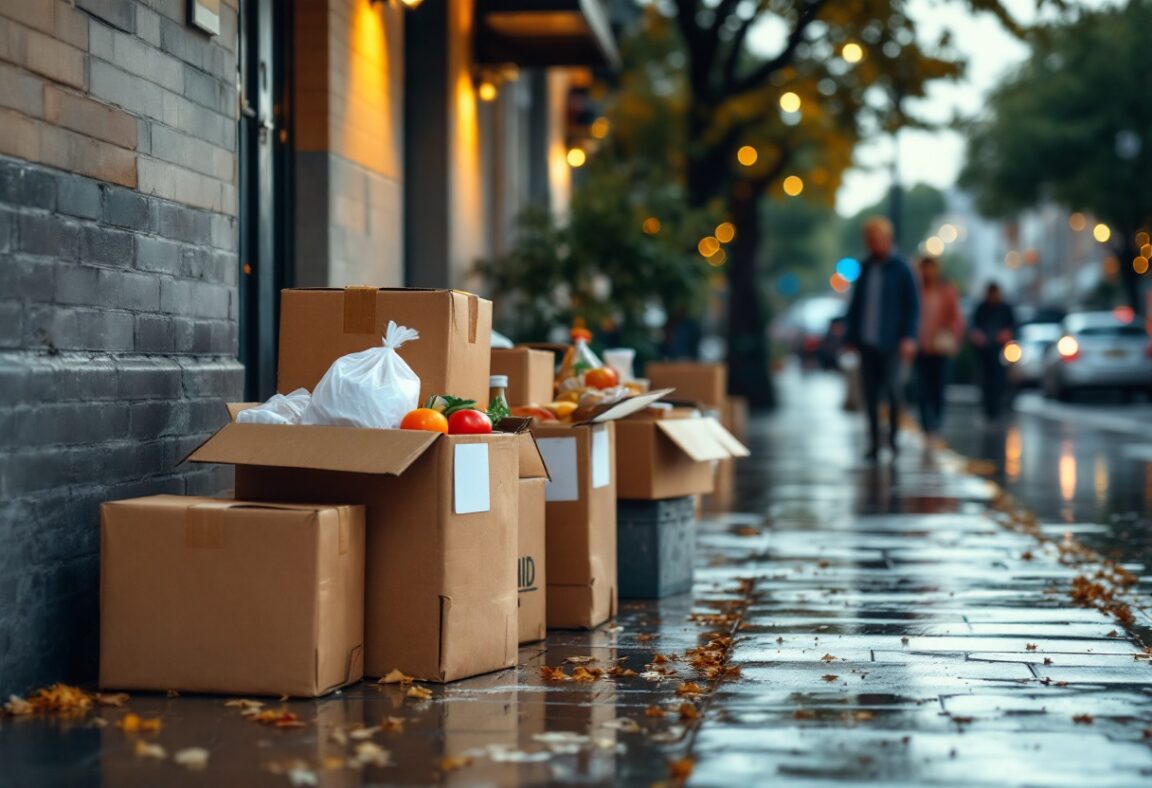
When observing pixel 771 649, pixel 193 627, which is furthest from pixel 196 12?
pixel 771 649

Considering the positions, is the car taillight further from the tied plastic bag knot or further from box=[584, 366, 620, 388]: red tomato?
the tied plastic bag knot

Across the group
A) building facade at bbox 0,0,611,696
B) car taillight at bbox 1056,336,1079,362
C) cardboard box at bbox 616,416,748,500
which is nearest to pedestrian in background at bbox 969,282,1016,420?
car taillight at bbox 1056,336,1079,362

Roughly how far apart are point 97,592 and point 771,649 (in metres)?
2.42

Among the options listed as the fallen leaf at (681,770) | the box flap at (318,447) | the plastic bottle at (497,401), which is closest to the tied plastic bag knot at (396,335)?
the box flap at (318,447)

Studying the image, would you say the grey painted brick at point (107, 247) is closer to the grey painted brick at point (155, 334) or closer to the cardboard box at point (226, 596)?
the grey painted brick at point (155, 334)

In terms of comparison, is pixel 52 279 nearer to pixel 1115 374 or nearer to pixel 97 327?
pixel 97 327

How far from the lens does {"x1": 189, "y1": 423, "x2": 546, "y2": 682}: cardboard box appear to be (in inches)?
222

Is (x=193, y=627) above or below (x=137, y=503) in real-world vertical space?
below

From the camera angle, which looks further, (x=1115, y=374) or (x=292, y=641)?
(x=1115, y=374)

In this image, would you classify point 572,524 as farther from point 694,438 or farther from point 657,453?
point 694,438

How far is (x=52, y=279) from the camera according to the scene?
5684 mm

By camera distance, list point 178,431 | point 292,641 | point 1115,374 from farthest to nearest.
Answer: point 1115,374 → point 178,431 → point 292,641

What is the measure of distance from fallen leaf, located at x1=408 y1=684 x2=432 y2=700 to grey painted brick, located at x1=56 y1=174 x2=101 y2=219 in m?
1.95

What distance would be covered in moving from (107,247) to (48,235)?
45cm
